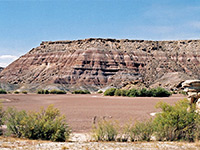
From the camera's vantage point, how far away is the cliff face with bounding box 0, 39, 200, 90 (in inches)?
3605

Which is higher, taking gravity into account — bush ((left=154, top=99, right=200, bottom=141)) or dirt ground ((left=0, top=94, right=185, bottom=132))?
bush ((left=154, top=99, right=200, bottom=141))

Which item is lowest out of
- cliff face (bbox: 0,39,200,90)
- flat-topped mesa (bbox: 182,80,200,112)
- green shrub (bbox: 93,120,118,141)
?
green shrub (bbox: 93,120,118,141)

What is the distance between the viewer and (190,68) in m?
99.4

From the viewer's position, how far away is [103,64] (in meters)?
97.4

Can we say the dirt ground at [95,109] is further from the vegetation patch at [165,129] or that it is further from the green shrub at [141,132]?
the vegetation patch at [165,129]

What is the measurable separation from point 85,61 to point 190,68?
43.2m

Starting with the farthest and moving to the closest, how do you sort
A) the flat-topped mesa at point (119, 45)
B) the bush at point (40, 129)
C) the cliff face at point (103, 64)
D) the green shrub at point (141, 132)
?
the flat-topped mesa at point (119, 45)
the cliff face at point (103, 64)
the green shrub at point (141, 132)
the bush at point (40, 129)

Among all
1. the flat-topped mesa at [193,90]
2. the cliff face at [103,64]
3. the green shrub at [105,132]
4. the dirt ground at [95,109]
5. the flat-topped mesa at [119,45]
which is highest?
the flat-topped mesa at [119,45]

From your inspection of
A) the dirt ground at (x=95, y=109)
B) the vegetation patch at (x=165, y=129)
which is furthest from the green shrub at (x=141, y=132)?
the dirt ground at (x=95, y=109)

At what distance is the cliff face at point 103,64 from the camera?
300ft

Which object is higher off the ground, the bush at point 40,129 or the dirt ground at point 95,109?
the bush at point 40,129

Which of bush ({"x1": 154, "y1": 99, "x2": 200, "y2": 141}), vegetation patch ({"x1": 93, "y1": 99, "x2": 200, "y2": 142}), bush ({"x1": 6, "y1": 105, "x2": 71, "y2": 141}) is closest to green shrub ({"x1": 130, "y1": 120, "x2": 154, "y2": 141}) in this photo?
vegetation patch ({"x1": 93, "y1": 99, "x2": 200, "y2": 142})

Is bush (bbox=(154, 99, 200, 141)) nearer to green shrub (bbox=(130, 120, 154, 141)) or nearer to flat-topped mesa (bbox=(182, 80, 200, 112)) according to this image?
green shrub (bbox=(130, 120, 154, 141))

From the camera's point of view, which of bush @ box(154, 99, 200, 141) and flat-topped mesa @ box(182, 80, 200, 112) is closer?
bush @ box(154, 99, 200, 141)
